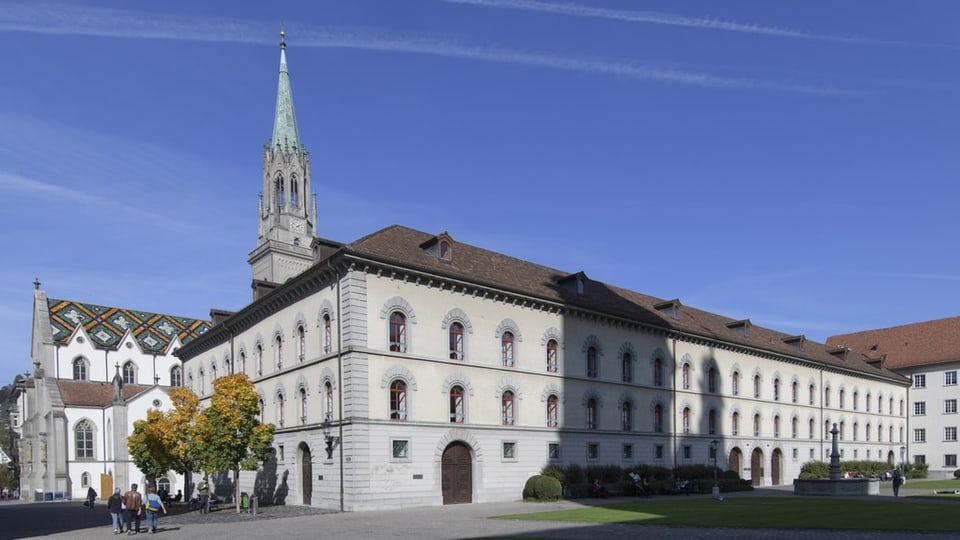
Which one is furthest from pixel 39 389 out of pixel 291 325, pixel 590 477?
pixel 590 477

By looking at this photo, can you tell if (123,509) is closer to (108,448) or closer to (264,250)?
(108,448)

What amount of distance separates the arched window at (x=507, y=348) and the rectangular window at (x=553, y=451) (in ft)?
17.1

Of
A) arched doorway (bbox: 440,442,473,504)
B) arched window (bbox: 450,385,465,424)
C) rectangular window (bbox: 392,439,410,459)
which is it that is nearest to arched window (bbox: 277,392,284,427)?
rectangular window (bbox: 392,439,410,459)

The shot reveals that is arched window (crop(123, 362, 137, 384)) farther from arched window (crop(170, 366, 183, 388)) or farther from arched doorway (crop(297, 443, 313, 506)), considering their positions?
arched doorway (crop(297, 443, 313, 506))

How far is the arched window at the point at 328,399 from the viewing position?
3447 centimetres

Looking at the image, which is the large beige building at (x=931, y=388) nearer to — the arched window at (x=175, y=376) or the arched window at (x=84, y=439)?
the arched window at (x=175, y=376)

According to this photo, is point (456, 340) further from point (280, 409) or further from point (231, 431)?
point (231, 431)

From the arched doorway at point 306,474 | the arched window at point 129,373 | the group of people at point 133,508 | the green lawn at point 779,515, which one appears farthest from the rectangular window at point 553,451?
the arched window at point 129,373

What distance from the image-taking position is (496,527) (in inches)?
933

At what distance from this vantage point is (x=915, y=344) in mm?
80000

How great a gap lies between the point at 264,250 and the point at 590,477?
49.2 meters

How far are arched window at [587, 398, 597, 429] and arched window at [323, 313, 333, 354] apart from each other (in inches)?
639

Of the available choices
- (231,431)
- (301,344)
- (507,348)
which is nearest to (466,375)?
(507,348)

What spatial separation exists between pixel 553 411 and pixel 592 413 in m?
3.68
